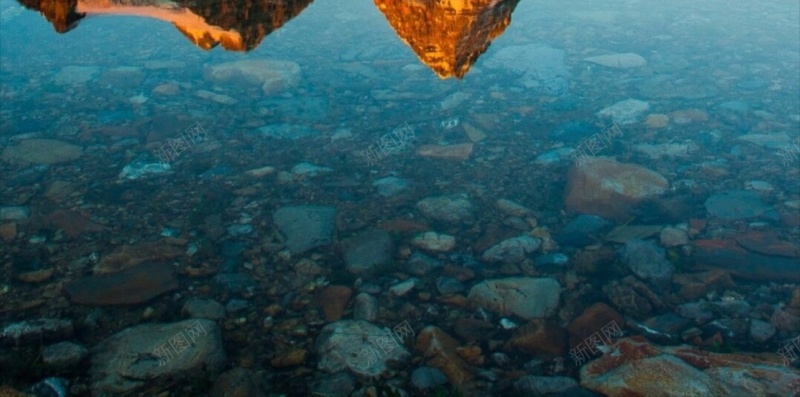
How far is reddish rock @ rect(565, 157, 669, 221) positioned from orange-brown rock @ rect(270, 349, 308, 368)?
7.93 feet

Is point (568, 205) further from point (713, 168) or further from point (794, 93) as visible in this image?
point (794, 93)

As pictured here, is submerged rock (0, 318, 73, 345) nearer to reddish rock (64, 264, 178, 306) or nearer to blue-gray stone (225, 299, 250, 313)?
reddish rock (64, 264, 178, 306)

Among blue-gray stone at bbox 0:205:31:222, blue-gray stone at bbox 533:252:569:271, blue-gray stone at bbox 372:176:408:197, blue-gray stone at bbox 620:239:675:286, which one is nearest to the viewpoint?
blue-gray stone at bbox 620:239:675:286

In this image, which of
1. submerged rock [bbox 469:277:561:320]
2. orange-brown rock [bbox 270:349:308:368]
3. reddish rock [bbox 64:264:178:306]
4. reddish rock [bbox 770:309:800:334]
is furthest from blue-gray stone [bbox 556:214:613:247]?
reddish rock [bbox 64:264:178:306]

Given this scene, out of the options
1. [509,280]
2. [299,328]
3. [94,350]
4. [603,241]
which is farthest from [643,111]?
[94,350]

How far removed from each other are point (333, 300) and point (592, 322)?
146 centimetres

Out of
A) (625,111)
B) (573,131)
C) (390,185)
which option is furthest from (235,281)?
(625,111)

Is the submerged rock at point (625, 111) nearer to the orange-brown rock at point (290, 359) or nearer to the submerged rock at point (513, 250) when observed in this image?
the submerged rock at point (513, 250)

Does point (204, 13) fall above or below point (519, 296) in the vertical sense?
above

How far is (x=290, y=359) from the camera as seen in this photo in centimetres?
259

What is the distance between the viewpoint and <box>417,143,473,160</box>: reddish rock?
15.8ft

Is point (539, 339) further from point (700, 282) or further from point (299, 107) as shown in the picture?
point (299, 107)

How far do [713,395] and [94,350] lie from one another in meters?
2.82

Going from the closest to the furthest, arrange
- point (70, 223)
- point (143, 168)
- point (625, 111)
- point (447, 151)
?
point (70, 223), point (143, 168), point (447, 151), point (625, 111)
